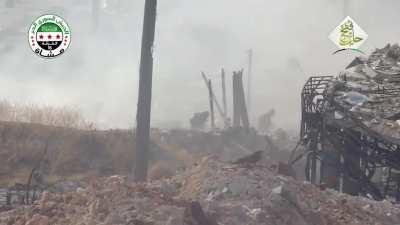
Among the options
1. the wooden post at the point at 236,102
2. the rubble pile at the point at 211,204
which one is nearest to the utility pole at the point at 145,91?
the rubble pile at the point at 211,204

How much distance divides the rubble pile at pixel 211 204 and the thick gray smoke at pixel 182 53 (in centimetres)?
1701

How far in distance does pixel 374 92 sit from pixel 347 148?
63.9 inches

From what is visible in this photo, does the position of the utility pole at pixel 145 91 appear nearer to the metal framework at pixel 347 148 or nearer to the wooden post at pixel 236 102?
the metal framework at pixel 347 148

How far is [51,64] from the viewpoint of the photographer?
36.4 meters

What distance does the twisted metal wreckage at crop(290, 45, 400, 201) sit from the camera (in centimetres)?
1422

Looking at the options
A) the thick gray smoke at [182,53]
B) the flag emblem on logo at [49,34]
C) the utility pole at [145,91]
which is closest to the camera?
the flag emblem on logo at [49,34]

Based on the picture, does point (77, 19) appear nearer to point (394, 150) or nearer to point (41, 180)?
point (41, 180)

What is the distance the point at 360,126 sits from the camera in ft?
46.9

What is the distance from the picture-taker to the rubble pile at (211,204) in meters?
8.55

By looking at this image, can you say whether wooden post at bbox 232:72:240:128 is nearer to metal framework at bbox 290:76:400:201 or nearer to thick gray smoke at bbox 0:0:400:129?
thick gray smoke at bbox 0:0:400:129

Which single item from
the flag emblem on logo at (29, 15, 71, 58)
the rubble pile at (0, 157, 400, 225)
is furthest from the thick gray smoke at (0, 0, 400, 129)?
the rubble pile at (0, 157, 400, 225)

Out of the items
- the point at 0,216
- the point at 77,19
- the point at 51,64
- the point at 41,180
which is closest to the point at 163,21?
the point at 77,19

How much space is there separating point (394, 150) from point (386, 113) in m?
0.89

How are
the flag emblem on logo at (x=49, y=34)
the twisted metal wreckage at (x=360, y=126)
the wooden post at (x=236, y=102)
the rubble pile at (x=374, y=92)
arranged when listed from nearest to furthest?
the rubble pile at (x=374, y=92)
the twisted metal wreckage at (x=360, y=126)
the flag emblem on logo at (x=49, y=34)
the wooden post at (x=236, y=102)
